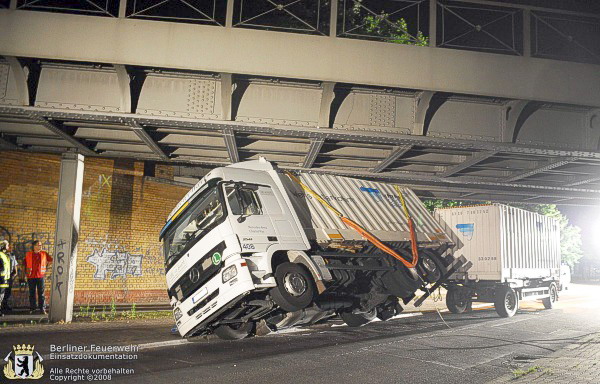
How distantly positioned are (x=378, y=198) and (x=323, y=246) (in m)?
2.79

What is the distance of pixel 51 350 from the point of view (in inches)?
311

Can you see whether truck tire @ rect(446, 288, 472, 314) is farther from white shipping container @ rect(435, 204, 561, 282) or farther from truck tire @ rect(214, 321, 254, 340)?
truck tire @ rect(214, 321, 254, 340)

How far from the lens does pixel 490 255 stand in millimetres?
14906

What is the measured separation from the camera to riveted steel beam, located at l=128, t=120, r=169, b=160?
10.7m

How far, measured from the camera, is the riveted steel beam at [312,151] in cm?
1144

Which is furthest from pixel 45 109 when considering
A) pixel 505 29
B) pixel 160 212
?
pixel 505 29

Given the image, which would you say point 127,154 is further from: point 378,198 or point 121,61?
point 378,198

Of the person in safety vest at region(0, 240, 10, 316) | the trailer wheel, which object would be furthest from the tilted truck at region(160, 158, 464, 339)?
the person in safety vest at region(0, 240, 10, 316)

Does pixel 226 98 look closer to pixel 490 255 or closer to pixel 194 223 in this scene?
pixel 194 223

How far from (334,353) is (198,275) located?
8.92 ft

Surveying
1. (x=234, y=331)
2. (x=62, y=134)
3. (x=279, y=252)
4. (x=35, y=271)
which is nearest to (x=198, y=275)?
(x=279, y=252)

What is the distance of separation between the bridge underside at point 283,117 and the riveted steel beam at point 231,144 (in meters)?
0.05

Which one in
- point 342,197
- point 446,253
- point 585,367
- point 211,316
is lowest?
point 585,367

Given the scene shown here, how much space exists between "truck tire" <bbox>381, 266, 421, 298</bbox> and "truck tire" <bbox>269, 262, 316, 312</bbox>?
117 inches
